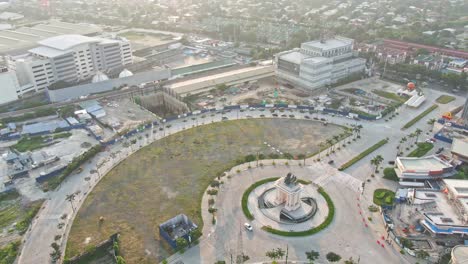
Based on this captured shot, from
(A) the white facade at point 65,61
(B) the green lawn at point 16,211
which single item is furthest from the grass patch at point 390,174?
(A) the white facade at point 65,61

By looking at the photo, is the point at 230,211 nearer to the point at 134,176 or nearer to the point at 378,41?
the point at 134,176

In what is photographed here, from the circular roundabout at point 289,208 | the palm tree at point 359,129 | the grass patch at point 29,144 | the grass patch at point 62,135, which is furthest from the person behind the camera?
the grass patch at point 62,135

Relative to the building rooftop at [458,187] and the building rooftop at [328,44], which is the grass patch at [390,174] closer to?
the building rooftop at [458,187]

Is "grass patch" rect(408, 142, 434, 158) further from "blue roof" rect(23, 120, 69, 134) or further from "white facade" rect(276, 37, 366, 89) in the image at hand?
"blue roof" rect(23, 120, 69, 134)

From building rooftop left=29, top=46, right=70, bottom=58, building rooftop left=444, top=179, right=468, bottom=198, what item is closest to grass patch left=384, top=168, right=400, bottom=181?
building rooftop left=444, top=179, right=468, bottom=198

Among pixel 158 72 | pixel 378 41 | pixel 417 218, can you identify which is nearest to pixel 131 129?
pixel 158 72
